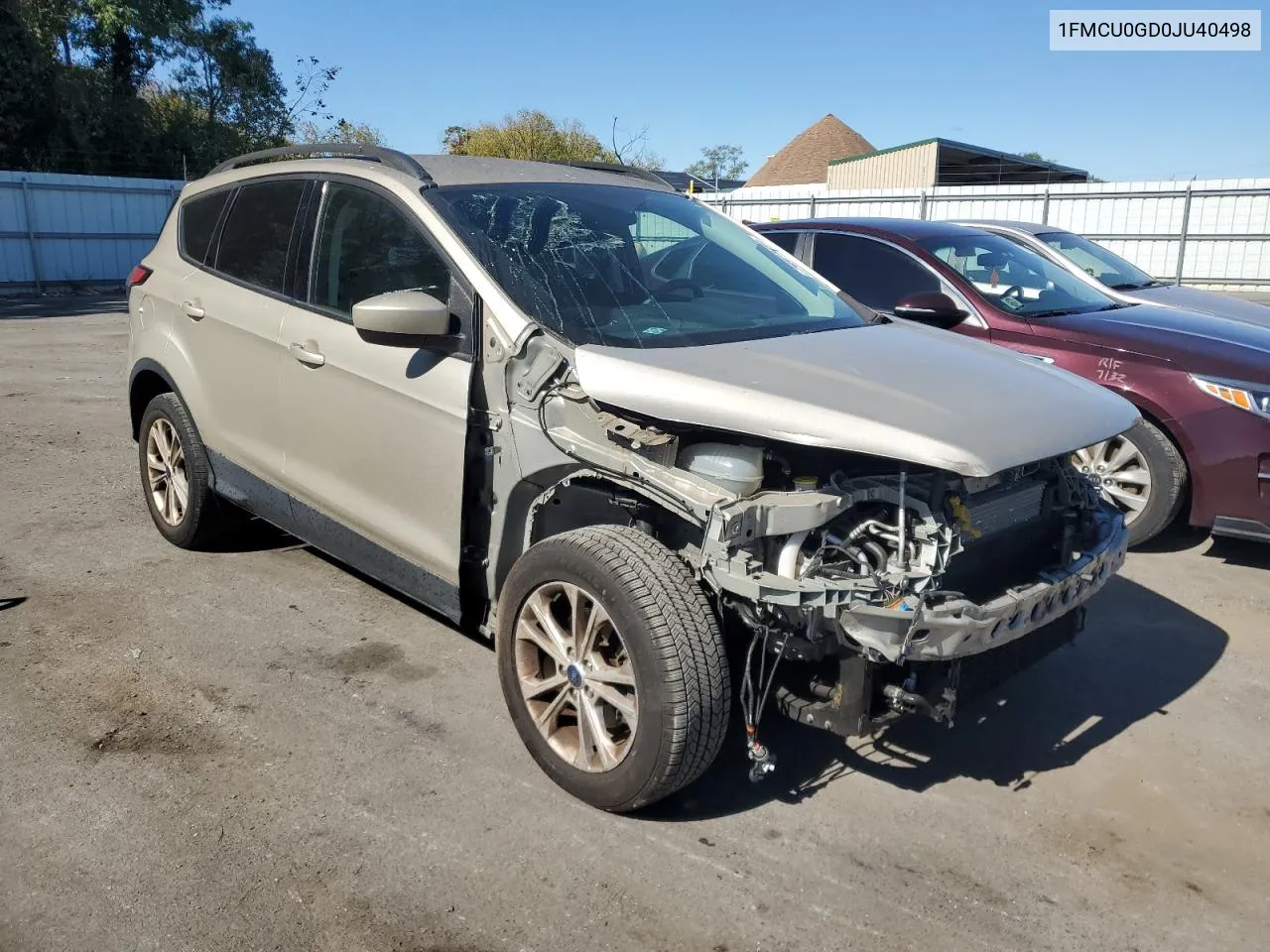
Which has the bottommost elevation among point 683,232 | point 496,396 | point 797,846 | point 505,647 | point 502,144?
point 797,846

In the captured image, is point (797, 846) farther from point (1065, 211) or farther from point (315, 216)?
point (1065, 211)

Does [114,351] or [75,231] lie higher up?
[75,231]

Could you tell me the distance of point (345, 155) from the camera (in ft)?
14.3

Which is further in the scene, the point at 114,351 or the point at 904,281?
the point at 114,351

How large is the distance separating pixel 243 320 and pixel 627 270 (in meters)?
1.76

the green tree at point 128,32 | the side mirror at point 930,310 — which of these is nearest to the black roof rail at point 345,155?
the side mirror at point 930,310

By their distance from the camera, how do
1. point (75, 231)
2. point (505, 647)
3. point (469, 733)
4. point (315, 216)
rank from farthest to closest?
point (75, 231)
point (315, 216)
point (469, 733)
point (505, 647)

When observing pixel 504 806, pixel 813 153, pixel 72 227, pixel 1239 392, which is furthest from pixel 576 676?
pixel 813 153

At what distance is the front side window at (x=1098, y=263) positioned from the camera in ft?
24.1

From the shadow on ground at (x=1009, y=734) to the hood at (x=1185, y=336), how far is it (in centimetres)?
148

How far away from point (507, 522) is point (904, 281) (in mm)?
3900

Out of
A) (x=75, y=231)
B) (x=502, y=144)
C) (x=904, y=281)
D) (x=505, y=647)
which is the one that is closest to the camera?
(x=505, y=647)

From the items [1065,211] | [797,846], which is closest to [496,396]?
[797,846]

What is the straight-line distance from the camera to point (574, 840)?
301 centimetres
